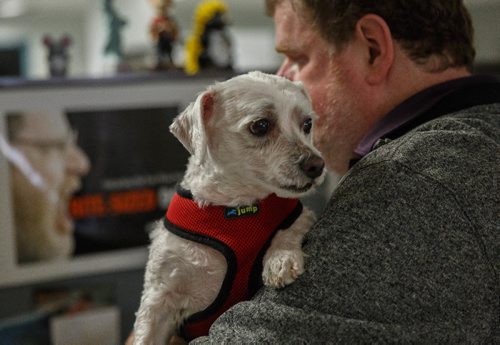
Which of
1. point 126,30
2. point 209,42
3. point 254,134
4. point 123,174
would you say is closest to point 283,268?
point 254,134

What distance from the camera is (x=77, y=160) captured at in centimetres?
215

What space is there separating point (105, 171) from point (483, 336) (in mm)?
1608

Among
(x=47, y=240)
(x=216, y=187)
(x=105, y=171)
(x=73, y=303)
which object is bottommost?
(x=73, y=303)

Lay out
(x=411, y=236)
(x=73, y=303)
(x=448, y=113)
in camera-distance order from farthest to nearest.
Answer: (x=73, y=303), (x=448, y=113), (x=411, y=236)

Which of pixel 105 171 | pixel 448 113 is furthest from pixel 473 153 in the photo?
pixel 105 171

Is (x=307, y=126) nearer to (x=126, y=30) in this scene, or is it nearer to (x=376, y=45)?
(x=376, y=45)

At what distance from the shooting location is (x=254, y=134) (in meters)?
1.02

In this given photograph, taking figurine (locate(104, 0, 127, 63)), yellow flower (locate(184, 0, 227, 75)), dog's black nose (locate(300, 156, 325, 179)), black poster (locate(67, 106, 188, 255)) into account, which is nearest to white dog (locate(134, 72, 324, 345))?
dog's black nose (locate(300, 156, 325, 179))

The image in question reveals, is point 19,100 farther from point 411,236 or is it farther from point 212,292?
point 411,236

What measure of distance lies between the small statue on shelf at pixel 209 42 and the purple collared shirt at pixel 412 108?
53.8 inches

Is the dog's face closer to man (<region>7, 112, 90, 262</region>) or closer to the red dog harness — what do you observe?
the red dog harness

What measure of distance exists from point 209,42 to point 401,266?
174cm

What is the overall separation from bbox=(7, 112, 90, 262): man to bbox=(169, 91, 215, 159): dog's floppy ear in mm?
1166

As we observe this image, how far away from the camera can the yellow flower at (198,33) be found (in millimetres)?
2328
